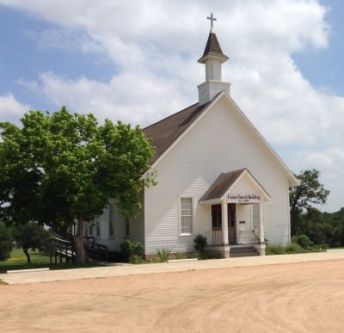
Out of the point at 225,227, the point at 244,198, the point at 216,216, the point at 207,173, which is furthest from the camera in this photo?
the point at 207,173

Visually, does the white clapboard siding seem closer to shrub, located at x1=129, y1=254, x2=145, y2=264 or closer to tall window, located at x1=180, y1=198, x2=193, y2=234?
tall window, located at x1=180, y1=198, x2=193, y2=234

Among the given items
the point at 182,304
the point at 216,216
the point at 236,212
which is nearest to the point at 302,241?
the point at 236,212

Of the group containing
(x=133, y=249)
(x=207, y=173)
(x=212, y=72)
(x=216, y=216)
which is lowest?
(x=133, y=249)

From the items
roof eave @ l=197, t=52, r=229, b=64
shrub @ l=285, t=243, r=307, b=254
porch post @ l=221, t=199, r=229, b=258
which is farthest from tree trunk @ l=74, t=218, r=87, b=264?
roof eave @ l=197, t=52, r=229, b=64

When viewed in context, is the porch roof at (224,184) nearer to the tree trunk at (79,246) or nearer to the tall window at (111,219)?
the tall window at (111,219)

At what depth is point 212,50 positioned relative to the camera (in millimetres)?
32875

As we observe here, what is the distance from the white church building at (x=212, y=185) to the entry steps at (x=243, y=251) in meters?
0.14

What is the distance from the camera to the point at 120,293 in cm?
1412

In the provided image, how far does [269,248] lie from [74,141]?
12.6m

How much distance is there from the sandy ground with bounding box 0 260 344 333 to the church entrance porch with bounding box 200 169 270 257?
9.80 m

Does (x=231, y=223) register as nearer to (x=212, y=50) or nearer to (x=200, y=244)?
(x=200, y=244)

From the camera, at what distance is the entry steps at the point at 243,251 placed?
28.5m

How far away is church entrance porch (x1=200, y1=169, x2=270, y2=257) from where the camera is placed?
28.2 meters

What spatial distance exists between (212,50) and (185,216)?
10.5m
